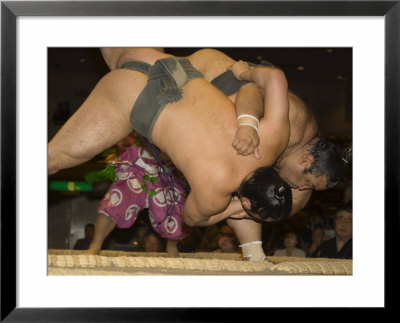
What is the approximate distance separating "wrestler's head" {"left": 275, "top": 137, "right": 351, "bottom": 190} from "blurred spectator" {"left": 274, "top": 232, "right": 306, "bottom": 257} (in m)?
0.15

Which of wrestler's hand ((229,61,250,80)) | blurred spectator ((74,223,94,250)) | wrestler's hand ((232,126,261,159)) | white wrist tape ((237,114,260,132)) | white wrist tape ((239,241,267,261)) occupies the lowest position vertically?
white wrist tape ((239,241,267,261))

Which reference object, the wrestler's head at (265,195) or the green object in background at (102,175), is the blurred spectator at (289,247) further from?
the green object in background at (102,175)

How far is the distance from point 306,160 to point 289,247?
27cm

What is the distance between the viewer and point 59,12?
1.62 meters

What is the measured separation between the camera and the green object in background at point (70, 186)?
1.65 m

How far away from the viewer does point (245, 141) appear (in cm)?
162

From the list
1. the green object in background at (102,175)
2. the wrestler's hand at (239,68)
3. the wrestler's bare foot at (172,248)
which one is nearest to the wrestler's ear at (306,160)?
the wrestler's hand at (239,68)

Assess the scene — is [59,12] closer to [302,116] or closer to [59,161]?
[59,161]

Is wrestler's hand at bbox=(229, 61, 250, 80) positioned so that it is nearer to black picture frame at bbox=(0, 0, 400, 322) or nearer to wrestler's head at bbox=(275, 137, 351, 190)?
black picture frame at bbox=(0, 0, 400, 322)

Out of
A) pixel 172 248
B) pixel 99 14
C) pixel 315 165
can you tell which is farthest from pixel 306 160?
pixel 99 14

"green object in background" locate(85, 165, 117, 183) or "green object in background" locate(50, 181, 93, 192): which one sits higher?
"green object in background" locate(85, 165, 117, 183)

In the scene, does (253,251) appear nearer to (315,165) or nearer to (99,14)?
(315,165)

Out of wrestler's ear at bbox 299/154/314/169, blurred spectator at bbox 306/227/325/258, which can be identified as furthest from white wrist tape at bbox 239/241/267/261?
wrestler's ear at bbox 299/154/314/169

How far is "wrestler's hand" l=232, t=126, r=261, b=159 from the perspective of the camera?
162 cm
